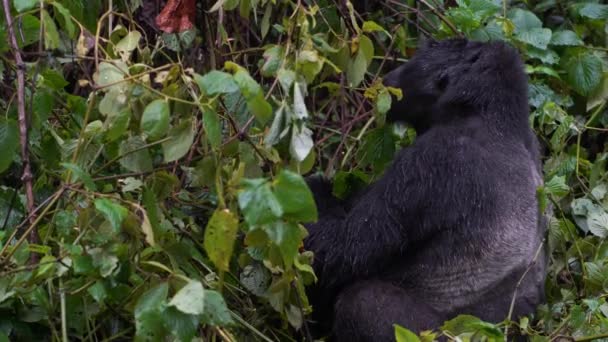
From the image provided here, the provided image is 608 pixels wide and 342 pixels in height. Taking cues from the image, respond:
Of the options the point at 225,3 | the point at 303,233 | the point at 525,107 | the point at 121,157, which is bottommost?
the point at 525,107

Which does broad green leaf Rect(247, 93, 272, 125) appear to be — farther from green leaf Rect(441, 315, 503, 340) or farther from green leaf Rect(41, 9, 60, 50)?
green leaf Rect(441, 315, 503, 340)

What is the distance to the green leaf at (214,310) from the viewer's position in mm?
2141

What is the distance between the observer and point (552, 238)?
3342 millimetres

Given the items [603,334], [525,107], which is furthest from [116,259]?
[525,107]

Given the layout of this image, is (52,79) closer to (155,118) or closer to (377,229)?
(155,118)

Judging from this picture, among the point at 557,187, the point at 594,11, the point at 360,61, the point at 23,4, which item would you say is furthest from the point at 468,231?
the point at 594,11

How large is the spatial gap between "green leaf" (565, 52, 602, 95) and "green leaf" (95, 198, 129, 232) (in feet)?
7.70

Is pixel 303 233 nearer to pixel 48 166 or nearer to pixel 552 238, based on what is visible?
pixel 48 166

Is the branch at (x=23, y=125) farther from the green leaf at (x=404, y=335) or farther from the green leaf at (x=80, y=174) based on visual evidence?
the green leaf at (x=404, y=335)

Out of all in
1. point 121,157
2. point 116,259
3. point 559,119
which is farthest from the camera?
point 559,119

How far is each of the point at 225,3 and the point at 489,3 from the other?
4.38 ft

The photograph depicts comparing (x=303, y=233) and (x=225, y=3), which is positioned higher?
(x=225, y=3)

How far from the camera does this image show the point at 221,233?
213cm

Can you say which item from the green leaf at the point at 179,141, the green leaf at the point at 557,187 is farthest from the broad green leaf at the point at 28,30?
the green leaf at the point at 557,187
